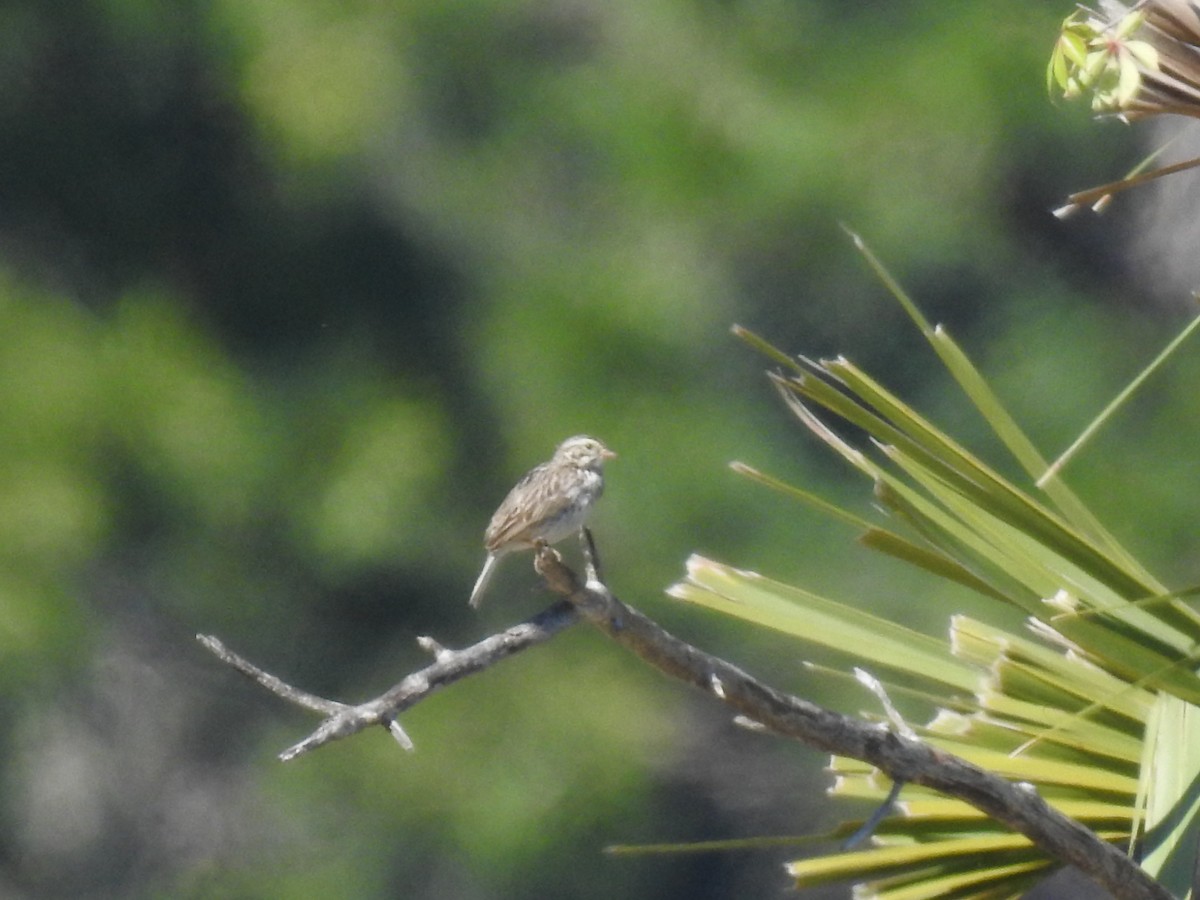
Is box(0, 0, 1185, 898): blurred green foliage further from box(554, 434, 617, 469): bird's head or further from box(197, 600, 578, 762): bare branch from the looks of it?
box(197, 600, 578, 762): bare branch

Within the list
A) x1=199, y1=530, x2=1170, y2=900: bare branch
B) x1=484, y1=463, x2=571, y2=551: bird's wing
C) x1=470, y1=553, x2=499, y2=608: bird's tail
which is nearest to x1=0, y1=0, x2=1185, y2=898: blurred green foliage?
x1=470, y1=553, x2=499, y2=608: bird's tail

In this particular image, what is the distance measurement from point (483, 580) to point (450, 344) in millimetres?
582

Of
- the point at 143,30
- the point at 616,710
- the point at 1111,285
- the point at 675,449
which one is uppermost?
the point at 143,30

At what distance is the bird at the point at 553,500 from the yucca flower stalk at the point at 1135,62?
4.77 ft

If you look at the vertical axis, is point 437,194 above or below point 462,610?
above

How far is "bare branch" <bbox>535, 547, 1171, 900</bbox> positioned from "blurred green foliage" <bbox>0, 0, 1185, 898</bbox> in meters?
1.70

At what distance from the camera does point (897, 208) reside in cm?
362

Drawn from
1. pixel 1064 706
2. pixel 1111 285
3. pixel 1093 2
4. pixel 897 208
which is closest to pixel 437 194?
pixel 897 208

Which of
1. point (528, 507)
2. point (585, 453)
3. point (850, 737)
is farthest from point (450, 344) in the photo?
point (850, 737)

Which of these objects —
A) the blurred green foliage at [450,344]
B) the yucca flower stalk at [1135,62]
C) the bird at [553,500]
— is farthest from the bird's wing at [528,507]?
the yucca flower stalk at [1135,62]

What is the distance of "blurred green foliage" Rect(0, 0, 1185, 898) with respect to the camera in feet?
11.5

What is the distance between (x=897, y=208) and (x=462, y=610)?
48.3 inches

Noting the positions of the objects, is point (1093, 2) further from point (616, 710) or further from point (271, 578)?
point (271, 578)

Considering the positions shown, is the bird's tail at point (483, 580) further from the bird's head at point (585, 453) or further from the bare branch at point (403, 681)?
the bare branch at point (403, 681)
